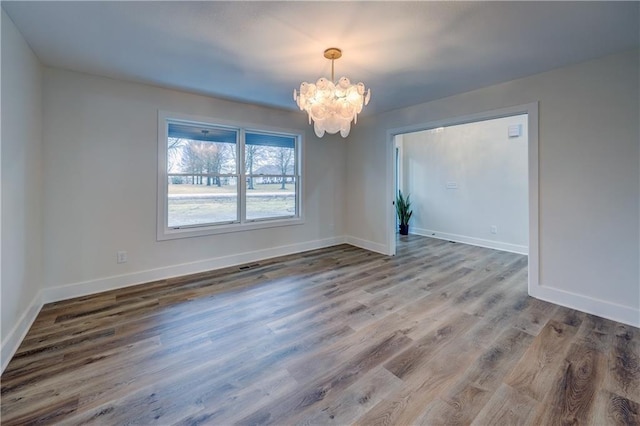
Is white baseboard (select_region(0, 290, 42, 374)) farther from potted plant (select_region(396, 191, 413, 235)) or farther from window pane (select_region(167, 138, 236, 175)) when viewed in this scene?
potted plant (select_region(396, 191, 413, 235))

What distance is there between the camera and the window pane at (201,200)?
3.75 m

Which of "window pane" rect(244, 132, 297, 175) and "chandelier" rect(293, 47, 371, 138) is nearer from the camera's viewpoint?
"chandelier" rect(293, 47, 371, 138)

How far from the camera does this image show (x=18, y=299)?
2.21 m

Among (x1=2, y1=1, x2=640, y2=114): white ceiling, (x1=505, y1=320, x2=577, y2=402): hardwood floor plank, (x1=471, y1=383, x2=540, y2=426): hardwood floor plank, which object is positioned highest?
(x1=2, y1=1, x2=640, y2=114): white ceiling

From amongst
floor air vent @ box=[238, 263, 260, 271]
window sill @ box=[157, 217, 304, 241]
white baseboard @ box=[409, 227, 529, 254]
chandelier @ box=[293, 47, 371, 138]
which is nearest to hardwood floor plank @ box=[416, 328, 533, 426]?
chandelier @ box=[293, 47, 371, 138]

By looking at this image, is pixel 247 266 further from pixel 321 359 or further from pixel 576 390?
pixel 576 390

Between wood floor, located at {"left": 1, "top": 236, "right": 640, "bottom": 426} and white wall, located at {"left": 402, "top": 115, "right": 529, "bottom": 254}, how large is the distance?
2.28 metres

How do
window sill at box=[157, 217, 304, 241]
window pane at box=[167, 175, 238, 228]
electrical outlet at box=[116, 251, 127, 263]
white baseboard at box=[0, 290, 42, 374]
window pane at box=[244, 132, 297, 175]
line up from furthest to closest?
window pane at box=[244, 132, 297, 175], window pane at box=[167, 175, 238, 228], window sill at box=[157, 217, 304, 241], electrical outlet at box=[116, 251, 127, 263], white baseboard at box=[0, 290, 42, 374]

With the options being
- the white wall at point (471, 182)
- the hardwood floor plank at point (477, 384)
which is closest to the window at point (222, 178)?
the white wall at point (471, 182)

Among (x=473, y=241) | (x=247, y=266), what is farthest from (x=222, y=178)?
(x=473, y=241)

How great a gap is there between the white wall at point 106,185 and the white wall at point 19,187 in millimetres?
156

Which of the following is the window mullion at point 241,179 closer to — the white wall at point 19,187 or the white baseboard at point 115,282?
the white baseboard at point 115,282

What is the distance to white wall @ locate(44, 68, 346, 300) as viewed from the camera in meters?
2.92

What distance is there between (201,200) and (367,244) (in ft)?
9.68
